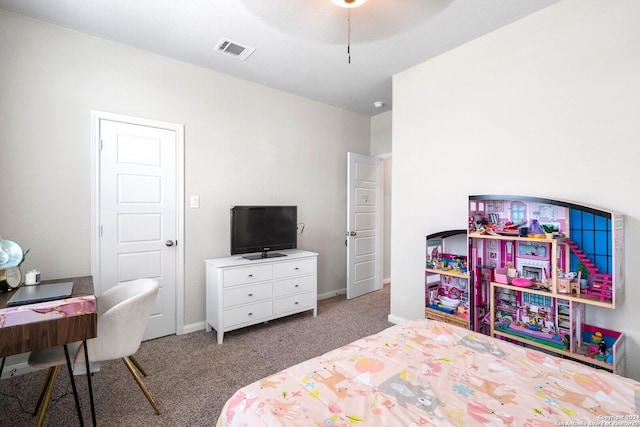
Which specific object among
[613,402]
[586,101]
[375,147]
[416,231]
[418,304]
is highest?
[375,147]

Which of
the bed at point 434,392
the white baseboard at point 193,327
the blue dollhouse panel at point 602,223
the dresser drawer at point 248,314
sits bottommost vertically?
the white baseboard at point 193,327

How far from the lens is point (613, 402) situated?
110cm

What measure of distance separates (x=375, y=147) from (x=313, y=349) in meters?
3.23

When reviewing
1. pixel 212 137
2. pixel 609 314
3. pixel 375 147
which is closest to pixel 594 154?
pixel 609 314

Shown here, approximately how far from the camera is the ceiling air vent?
2730 mm

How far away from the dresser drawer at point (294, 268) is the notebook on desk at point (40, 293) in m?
1.78

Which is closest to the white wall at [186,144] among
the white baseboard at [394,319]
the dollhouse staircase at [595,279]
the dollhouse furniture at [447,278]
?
the white baseboard at [394,319]

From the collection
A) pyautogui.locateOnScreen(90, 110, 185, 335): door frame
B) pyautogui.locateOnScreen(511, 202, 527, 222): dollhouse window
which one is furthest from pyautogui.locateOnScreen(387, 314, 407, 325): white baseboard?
pyautogui.locateOnScreen(90, 110, 185, 335): door frame

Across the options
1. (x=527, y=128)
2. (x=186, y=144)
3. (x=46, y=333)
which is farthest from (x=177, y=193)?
(x=527, y=128)

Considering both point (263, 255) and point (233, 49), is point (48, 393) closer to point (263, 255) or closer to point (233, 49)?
point (263, 255)

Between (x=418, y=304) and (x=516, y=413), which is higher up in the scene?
(x=516, y=413)

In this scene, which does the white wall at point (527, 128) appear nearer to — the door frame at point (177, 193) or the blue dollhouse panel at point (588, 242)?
the blue dollhouse panel at point (588, 242)

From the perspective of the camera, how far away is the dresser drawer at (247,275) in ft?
9.66

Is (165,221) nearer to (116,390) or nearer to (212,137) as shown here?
(212,137)
